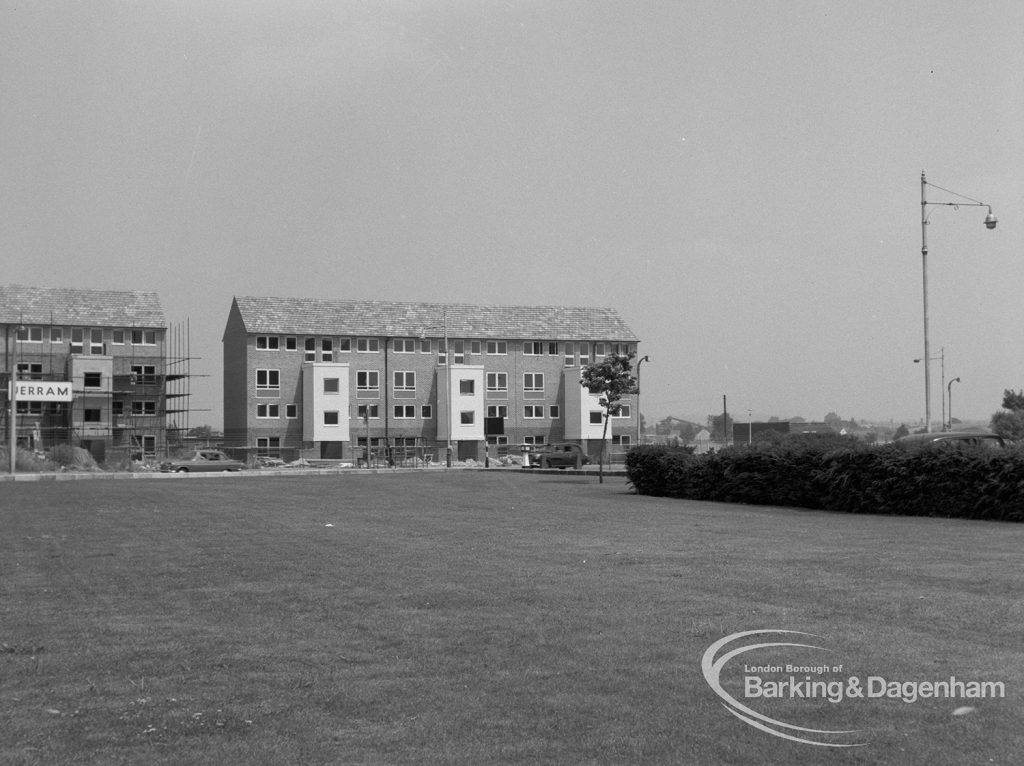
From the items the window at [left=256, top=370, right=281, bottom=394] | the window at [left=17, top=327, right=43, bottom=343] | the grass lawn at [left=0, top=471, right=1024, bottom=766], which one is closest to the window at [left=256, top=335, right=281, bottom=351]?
the window at [left=256, top=370, right=281, bottom=394]

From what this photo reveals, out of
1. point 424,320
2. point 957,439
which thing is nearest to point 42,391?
point 424,320

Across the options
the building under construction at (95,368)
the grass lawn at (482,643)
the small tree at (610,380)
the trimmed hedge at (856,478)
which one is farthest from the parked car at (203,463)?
the grass lawn at (482,643)

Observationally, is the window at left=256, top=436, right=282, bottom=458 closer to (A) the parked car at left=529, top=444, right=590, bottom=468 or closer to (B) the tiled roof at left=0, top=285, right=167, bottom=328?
(B) the tiled roof at left=0, top=285, right=167, bottom=328

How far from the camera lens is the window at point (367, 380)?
94.4m

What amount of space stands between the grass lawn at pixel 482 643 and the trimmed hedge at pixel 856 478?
376cm

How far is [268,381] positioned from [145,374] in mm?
9804

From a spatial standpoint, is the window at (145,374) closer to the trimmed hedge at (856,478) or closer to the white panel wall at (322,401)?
the white panel wall at (322,401)

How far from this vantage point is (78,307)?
87.4 meters

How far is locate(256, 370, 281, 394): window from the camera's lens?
3602 inches

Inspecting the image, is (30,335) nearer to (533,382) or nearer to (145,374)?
(145,374)

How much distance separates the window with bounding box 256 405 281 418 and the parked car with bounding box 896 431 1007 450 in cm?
7091

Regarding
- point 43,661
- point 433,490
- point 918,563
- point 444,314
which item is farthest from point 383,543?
point 444,314

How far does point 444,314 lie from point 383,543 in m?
83.0

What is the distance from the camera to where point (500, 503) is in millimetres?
26328
